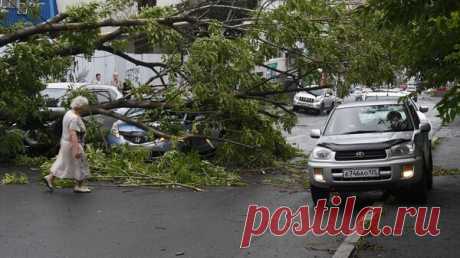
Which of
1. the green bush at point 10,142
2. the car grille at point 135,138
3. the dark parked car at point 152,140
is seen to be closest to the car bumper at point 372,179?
the dark parked car at point 152,140

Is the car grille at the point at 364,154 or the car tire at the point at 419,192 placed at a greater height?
the car grille at the point at 364,154

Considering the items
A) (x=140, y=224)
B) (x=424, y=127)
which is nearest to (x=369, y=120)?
(x=424, y=127)

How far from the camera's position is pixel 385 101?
11.8m

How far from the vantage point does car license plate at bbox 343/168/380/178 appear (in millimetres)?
9898

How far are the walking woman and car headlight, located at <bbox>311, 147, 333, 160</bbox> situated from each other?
4.05 meters

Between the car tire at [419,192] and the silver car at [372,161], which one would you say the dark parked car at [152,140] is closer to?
the silver car at [372,161]

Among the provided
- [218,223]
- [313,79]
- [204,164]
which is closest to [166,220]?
[218,223]

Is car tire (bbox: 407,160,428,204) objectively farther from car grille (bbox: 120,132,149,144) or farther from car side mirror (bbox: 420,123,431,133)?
car grille (bbox: 120,132,149,144)

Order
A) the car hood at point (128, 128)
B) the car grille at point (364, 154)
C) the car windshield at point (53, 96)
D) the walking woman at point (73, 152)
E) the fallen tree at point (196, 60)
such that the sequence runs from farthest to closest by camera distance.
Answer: the car windshield at point (53, 96) → the car hood at point (128, 128) → the fallen tree at point (196, 60) → the walking woman at point (73, 152) → the car grille at point (364, 154)

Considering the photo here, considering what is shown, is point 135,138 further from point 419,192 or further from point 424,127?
point 419,192

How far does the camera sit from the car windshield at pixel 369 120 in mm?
10977

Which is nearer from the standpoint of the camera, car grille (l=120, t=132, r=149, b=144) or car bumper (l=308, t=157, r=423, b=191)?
car bumper (l=308, t=157, r=423, b=191)

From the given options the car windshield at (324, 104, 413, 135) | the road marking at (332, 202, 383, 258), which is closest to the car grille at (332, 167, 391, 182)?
the car windshield at (324, 104, 413, 135)

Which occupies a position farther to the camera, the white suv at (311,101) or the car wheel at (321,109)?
the car wheel at (321,109)
